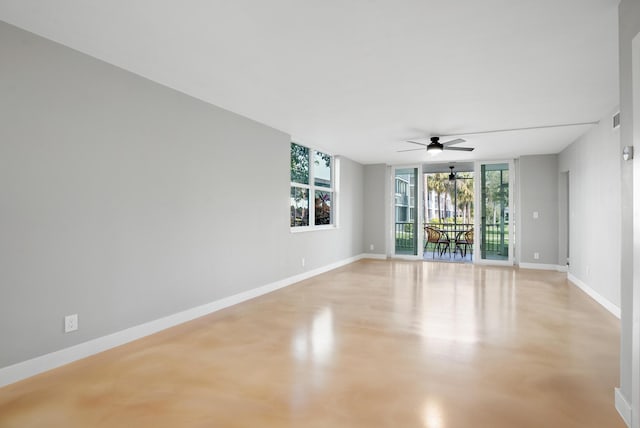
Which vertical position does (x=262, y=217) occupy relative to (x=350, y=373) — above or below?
above

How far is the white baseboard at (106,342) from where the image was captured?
245 centimetres

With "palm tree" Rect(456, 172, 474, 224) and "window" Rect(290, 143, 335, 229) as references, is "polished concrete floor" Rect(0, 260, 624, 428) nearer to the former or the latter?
"window" Rect(290, 143, 335, 229)

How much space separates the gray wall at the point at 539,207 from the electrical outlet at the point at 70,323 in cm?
798

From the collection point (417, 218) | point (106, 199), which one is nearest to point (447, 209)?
point (417, 218)

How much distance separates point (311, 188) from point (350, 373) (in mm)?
4404

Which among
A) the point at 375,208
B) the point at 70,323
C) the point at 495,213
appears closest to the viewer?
the point at 70,323

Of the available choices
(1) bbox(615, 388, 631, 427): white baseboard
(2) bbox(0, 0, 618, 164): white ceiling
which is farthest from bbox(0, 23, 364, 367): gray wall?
(1) bbox(615, 388, 631, 427): white baseboard

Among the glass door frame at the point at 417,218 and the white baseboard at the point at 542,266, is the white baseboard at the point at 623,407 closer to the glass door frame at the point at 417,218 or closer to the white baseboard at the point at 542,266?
the white baseboard at the point at 542,266

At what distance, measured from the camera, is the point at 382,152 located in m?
7.34

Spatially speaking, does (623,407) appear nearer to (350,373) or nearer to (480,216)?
(350,373)

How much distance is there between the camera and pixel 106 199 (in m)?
3.02

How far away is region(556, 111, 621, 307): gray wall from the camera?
4.27m

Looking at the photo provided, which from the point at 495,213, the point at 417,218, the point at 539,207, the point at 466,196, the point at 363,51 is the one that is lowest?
the point at 417,218

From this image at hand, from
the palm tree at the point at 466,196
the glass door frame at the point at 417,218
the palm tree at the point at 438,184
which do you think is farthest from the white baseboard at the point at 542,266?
the palm tree at the point at 438,184
